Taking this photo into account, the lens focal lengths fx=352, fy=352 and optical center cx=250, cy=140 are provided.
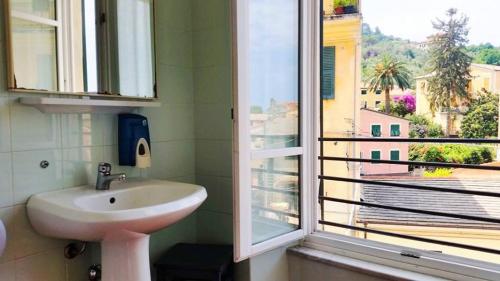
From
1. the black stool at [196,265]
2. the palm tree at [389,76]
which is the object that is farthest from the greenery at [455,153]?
the black stool at [196,265]

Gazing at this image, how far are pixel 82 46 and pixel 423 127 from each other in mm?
3886

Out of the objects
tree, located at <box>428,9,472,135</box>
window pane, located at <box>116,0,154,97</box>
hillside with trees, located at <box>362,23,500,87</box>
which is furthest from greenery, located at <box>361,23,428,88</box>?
window pane, located at <box>116,0,154,97</box>

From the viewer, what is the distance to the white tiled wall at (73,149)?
123 centimetres

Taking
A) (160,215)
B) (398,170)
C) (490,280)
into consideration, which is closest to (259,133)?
(160,215)

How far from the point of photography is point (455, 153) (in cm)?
394

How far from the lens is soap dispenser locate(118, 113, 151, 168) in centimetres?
155

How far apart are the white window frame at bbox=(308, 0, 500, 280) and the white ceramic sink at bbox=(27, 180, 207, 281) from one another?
0.83 metres

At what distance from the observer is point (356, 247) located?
1805mm

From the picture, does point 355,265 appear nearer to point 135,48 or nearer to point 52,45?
point 135,48

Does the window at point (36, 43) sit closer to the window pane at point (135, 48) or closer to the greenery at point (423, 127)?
the window pane at point (135, 48)

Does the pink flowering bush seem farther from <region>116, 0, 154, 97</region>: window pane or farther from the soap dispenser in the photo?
the soap dispenser

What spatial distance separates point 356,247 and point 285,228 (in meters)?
0.37

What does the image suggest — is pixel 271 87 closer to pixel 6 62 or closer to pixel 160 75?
pixel 160 75

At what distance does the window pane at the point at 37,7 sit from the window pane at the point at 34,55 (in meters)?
0.04
